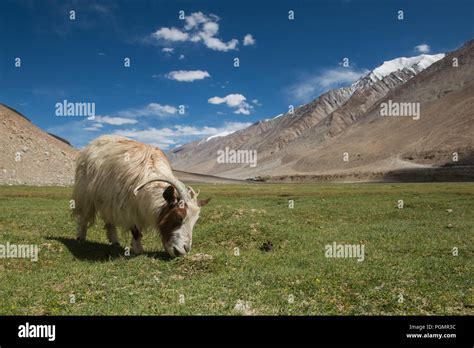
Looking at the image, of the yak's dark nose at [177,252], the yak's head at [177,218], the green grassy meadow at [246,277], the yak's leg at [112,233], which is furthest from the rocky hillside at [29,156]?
the yak's dark nose at [177,252]

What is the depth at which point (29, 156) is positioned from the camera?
109312 millimetres

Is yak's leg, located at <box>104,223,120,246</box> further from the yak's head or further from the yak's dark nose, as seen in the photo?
the yak's dark nose

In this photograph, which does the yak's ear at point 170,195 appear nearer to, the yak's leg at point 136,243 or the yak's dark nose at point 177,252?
the yak's dark nose at point 177,252

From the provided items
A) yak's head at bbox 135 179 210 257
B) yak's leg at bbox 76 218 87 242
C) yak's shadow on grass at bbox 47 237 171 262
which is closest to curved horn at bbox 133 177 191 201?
yak's head at bbox 135 179 210 257

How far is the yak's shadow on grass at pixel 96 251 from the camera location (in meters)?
13.8

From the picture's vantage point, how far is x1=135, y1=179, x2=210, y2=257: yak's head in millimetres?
12289

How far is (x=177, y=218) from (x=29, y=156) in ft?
364

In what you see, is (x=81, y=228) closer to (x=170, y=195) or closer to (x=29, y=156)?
(x=170, y=195)

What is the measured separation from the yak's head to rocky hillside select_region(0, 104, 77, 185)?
90866 millimetres
